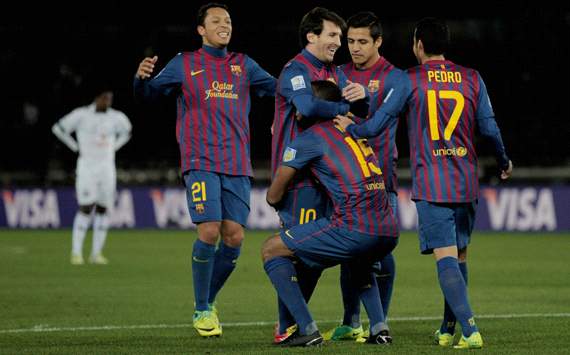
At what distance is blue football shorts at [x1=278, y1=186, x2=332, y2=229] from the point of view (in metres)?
7.20

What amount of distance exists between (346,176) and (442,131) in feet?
2.34

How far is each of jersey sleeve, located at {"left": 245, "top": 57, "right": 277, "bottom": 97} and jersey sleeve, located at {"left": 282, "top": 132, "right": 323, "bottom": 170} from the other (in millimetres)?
1610

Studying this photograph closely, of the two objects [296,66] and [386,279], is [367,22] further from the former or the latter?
[386,279]

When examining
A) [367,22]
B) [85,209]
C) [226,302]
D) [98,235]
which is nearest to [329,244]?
[367,22]

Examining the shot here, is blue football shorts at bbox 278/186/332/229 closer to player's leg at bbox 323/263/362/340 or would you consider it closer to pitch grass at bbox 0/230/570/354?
player's leg at bbox 323/263/362/340

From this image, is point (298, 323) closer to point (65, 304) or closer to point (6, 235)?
point (65, 304)

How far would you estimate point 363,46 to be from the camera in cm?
772

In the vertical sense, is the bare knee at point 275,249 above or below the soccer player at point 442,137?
below

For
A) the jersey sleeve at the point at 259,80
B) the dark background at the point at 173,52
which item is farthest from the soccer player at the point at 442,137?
the dark background at the point at 173,52

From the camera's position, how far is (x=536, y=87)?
26.9 metres

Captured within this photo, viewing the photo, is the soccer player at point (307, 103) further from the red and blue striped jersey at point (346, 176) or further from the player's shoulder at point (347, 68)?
the player's shoulder at point (347, 68)

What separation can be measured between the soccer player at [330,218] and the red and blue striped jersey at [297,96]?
83 millimetres

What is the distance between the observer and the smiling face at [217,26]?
828 centimetres

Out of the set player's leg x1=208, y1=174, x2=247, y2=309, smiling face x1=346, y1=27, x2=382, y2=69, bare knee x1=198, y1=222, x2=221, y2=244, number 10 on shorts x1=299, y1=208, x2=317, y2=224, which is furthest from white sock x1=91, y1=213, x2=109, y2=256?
number 10 on shorts x1=299, y1=208, x2=317, y2=224
